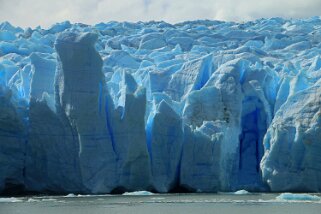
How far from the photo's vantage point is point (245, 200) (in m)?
18.9

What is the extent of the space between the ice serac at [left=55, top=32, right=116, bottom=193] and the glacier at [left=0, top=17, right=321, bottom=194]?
0.09ft

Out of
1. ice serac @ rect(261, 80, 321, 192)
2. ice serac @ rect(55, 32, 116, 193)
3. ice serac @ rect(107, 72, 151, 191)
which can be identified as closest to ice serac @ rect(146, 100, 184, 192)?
ice serac @ rect(107, 72, 151, 191)

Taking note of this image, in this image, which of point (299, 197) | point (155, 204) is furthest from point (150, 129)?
point (299, 197)

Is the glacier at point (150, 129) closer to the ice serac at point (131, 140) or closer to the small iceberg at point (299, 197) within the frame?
the ice serac at point (131, 140)

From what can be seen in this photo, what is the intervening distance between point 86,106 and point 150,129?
7.72ft

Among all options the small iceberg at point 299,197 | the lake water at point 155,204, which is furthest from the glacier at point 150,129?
the small iceberg at point 299,197

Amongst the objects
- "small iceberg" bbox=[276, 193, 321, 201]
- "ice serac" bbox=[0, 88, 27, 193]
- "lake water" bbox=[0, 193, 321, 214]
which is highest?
"ice serac" bbox=[0, 88, 27, 193]

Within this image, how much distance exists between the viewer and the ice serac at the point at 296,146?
70.1ft

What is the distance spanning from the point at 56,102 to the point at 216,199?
5.45 metres

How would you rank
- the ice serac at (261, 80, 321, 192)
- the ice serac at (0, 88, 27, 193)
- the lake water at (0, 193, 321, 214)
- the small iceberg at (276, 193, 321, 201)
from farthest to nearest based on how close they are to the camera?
1. the ice serac at (261, 80, 321, 192)
2. the ice serac at (0, 88, 27, 193)
3. the small iceberg at (276, 193, 321, 201)
4. the lake water at (0, 193, 321, 214)

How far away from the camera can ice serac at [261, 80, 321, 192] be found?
2138cm

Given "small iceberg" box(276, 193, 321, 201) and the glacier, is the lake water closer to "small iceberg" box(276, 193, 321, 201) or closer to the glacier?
"small iceberg" box(276, 193, 321, 201)

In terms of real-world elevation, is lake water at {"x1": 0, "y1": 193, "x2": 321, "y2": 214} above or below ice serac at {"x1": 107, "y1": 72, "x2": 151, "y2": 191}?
below

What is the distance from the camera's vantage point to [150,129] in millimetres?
22203
